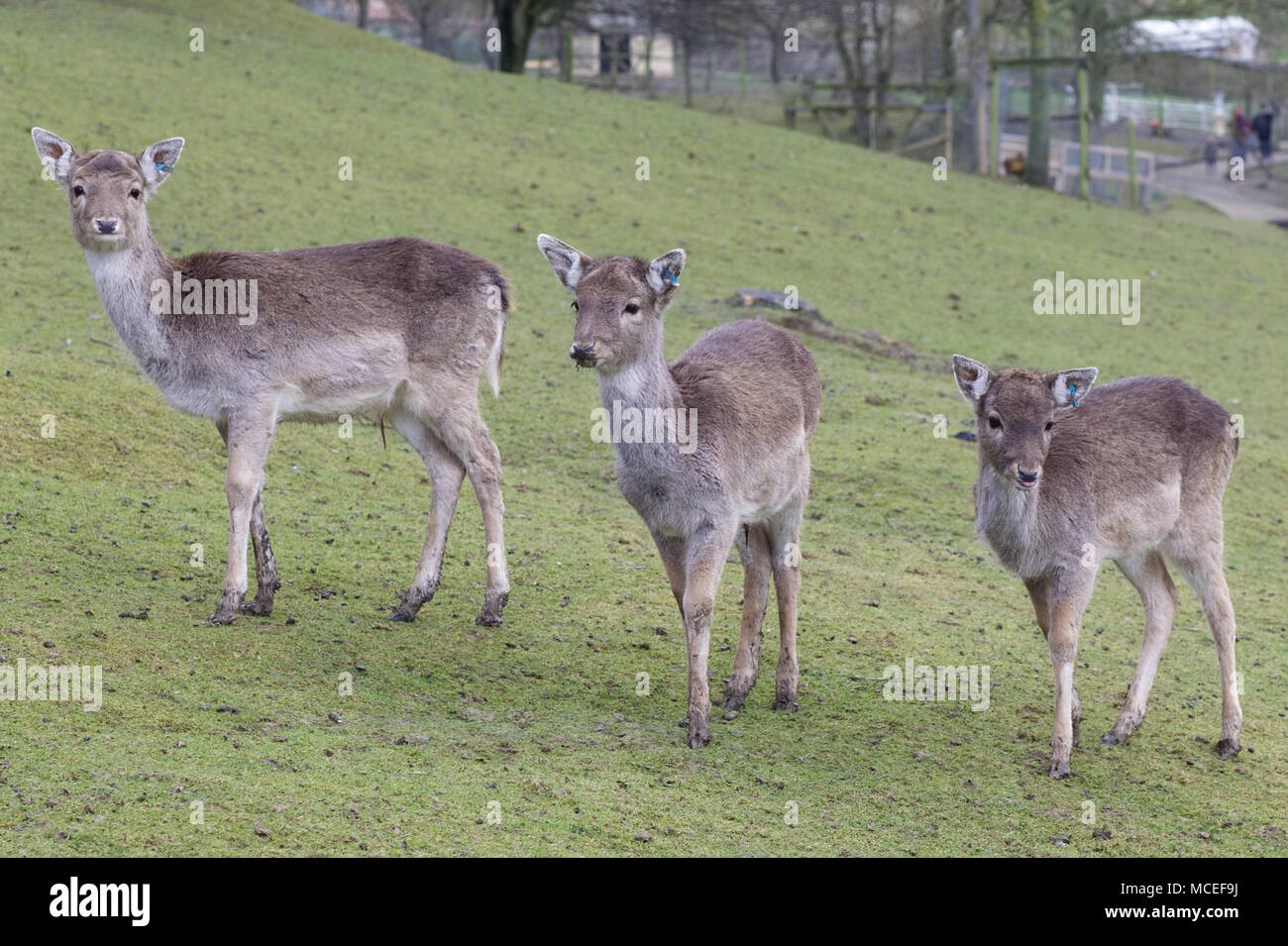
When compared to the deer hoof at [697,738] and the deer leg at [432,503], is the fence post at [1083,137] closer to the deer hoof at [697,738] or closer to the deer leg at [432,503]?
the deer leg at [432,503]

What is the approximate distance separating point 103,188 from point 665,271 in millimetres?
3618

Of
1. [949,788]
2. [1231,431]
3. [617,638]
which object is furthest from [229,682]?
[1231,431]

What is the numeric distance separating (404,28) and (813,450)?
60845 millimetres

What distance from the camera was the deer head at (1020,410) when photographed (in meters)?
7.77

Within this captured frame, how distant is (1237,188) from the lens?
147 ft

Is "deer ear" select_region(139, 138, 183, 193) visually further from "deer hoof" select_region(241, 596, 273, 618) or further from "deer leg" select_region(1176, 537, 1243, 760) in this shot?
"deer leg" select_region(1176, 537, 1243, 760)

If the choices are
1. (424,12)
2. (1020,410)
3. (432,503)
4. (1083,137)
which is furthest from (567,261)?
(424,12)

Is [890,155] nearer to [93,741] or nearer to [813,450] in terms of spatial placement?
[813,450]

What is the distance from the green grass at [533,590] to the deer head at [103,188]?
2.08 metres

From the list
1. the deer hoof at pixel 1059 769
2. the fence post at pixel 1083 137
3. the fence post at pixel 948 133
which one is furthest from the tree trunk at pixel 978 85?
the deer hoof at pixel 1059 769

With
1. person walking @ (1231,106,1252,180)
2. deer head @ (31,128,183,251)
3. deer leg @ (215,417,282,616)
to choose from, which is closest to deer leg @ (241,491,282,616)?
deer leg @ (215,417,282,616)

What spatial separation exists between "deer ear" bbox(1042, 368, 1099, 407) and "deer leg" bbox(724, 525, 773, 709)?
6.38 ft

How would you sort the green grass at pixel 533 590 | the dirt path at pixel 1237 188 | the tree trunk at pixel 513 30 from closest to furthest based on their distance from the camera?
1. the green grass at pixel 533 590
2. the tree trunk at pixel 513 30
3. the dirt path at pixel 1237 188

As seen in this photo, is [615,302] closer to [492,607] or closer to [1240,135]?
[492,607]
